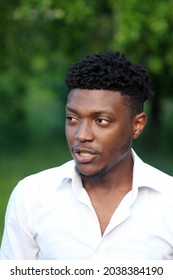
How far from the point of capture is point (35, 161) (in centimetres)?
1841

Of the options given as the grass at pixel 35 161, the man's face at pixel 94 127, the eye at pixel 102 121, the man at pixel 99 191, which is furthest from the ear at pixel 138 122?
the grass at pixel 35 161

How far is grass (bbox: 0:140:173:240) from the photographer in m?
14.8

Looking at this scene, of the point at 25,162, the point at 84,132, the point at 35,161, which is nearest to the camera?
the point at 84,132

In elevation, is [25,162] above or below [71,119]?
above

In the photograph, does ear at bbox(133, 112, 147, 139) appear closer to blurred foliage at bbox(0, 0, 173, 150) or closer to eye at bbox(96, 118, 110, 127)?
eye at bbox(96, 118, 110, 127)

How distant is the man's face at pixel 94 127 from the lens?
11.1 ft

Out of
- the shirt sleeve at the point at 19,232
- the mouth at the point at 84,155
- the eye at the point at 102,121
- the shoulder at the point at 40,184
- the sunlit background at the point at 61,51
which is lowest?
the shirt sleeve at the point at 19,232

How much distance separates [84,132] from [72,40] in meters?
12.7

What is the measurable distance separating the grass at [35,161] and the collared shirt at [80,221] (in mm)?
9070

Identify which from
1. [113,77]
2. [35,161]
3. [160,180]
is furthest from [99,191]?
[35,161]

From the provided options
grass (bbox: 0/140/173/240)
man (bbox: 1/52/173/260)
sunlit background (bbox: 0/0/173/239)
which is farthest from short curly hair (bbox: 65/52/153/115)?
grass (bbox: 0/140/173/240)

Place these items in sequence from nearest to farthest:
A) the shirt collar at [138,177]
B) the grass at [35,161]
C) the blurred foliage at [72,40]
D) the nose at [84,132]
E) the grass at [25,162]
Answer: the nose at [84,132] → the shirt collar at [138,177] → the blurred foliage at [72,40] → the grass at [25,162] → the grass at [35,161]

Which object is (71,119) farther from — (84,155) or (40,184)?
(40,184)

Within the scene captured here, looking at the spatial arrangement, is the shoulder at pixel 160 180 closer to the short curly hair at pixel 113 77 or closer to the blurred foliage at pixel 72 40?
the short curly hair at pixel 113 77
